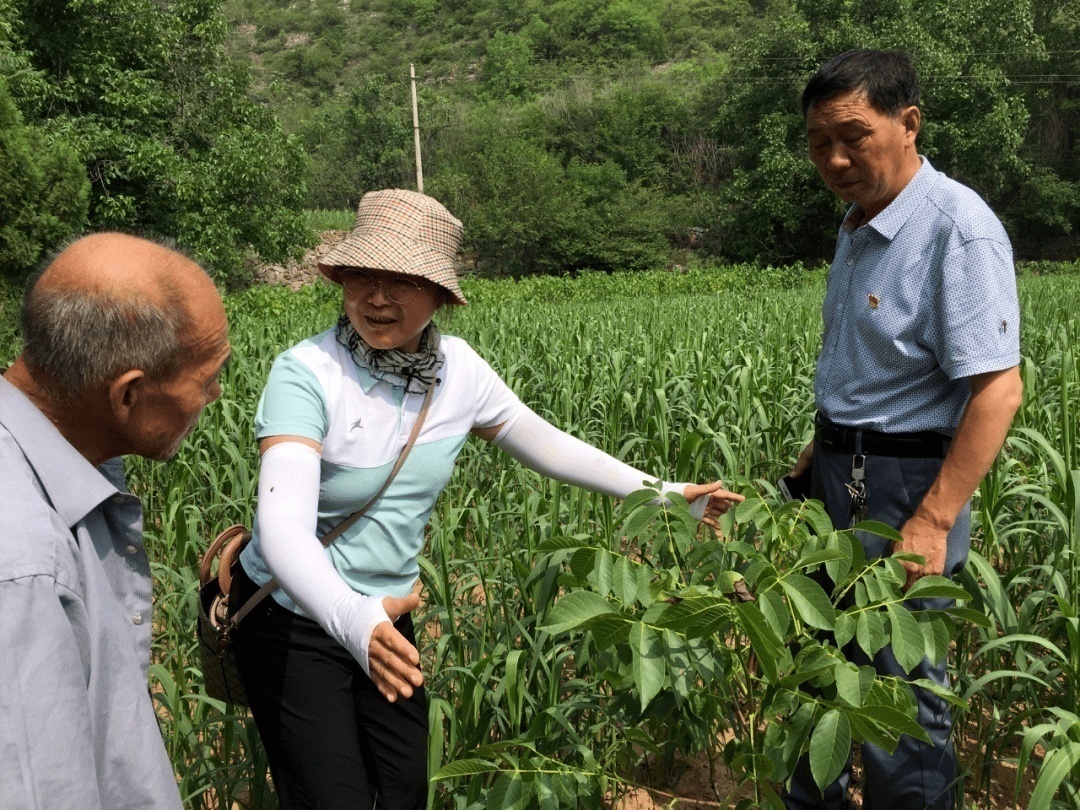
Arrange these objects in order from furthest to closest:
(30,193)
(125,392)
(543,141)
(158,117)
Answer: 1. (543,141)
2. (158,117)
3. (30,193)
4. (125,392)

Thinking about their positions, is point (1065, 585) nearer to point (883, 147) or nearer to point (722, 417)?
point (883, 147)

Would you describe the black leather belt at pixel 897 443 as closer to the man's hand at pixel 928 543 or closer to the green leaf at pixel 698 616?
the man's hand at pixel 928 543

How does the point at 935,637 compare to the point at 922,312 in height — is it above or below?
below

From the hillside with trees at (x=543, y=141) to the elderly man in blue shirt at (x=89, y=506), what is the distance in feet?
47.6

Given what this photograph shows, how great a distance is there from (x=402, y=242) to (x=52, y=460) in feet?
2.74

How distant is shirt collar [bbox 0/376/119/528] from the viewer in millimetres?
996

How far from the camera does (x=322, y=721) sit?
1623mm

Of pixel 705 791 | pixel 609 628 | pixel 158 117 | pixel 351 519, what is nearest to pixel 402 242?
pixel 351 519

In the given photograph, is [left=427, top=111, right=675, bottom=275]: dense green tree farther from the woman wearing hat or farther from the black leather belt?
the woman wearing hat

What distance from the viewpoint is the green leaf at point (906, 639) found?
1324 millimetres

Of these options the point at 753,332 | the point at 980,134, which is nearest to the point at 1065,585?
the point at 753,332

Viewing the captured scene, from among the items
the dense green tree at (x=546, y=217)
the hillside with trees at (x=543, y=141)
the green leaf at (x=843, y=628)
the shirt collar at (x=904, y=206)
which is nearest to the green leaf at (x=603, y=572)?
the green leaf at (x=843, y=628)

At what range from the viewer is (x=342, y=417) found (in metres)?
1.64

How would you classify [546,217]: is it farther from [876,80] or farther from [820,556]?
[820,556]
